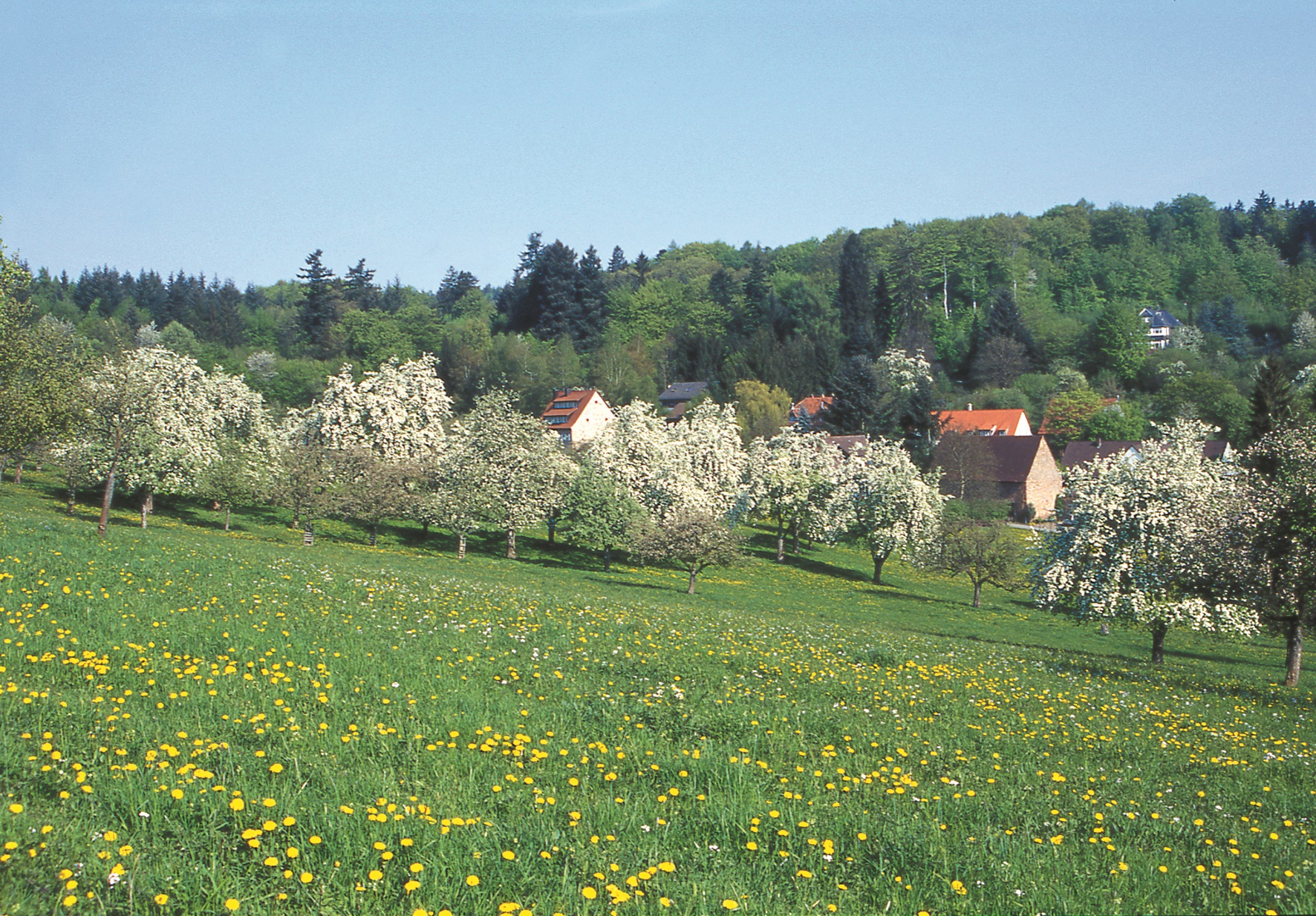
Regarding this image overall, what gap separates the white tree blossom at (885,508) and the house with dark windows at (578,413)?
48403mm

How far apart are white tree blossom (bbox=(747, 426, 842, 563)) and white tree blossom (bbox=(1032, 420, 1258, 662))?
25.4m

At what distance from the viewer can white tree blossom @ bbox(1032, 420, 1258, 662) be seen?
86.6 feet

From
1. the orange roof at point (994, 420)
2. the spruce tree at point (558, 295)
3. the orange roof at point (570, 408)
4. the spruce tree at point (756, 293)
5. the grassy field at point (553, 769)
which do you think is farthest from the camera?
the spruce tree at point (756, 293)

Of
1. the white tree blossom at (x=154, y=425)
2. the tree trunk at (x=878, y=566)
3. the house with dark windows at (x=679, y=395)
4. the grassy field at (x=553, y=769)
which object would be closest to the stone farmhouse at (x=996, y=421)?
the house with dark windows at (x=679, y=395)

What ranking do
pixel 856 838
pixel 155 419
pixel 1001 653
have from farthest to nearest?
pixel 155 419 < pixel 1001 653 < pixel 856 838

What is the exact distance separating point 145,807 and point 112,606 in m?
6.75

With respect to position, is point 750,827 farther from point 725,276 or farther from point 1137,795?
point 725,276

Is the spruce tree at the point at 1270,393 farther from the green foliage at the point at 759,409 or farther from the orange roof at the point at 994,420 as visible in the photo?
the green foliage at the point at 759,409

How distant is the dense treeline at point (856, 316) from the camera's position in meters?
116

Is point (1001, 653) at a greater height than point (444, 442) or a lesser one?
lesser

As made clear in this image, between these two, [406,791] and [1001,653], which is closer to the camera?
[406,791]

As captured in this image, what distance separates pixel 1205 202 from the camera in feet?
620

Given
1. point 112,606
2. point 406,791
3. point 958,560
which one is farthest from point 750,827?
point 958,560

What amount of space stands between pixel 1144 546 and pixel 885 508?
24561 millimetres
